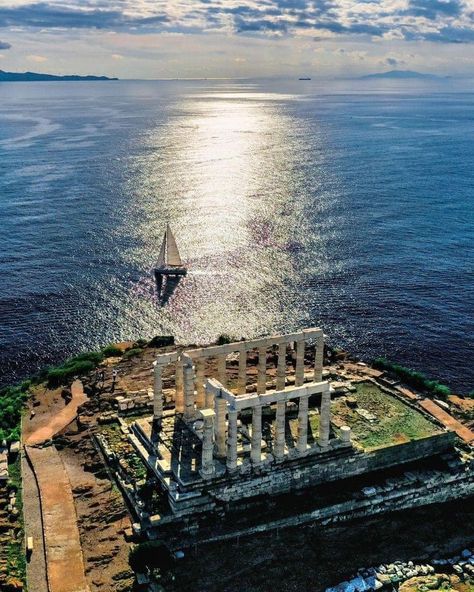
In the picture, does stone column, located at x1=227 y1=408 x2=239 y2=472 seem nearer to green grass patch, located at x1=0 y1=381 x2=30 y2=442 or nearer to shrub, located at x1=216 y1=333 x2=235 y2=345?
green grass patch, located at x1=0 y1=381 x2=30 y2=442

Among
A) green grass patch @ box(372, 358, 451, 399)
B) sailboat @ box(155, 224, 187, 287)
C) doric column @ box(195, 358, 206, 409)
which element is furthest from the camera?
sailboat @ box(155, 224, 187, 287)

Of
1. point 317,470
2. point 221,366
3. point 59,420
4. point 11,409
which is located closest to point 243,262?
point 221,366

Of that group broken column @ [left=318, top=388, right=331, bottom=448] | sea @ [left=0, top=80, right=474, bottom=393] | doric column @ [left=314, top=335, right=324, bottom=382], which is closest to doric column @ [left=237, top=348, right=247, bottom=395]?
doric column @ [left=314, top=335, right=324, bottom=382]

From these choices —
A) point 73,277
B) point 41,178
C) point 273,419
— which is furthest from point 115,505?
point 41,178

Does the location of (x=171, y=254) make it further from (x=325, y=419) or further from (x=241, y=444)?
(x=325, y=419)

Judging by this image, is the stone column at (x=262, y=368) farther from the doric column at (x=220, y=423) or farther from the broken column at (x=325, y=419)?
the doric column at (x=220, y=423)
